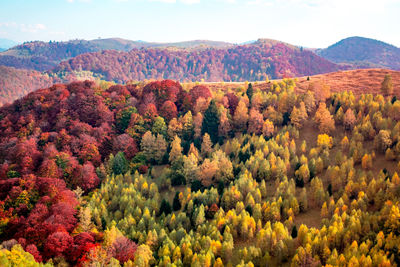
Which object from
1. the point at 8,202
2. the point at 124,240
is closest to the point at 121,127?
the point at 8,202

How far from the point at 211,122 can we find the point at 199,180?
90.8 feet

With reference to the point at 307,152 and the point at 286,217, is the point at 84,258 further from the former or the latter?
the point at 307,152

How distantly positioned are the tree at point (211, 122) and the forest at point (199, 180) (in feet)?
1.61

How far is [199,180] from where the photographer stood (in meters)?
78.6

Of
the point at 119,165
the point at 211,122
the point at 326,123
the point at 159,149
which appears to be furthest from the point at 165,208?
the point at 326,123

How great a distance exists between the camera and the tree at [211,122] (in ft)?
328

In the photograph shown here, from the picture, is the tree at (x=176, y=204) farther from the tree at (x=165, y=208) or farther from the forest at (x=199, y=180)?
the tree at (x=165, y=208)

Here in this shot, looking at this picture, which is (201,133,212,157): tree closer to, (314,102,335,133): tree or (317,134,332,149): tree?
(317,134,332,149): tree

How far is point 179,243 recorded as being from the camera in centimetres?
5472

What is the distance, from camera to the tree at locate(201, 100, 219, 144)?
100000mm

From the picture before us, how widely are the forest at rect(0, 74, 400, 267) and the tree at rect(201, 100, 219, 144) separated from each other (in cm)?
49

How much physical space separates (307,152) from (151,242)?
5112 cm

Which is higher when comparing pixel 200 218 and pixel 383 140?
pixel 383 140

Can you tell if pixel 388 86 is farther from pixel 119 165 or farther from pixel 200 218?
pixel 119 165
